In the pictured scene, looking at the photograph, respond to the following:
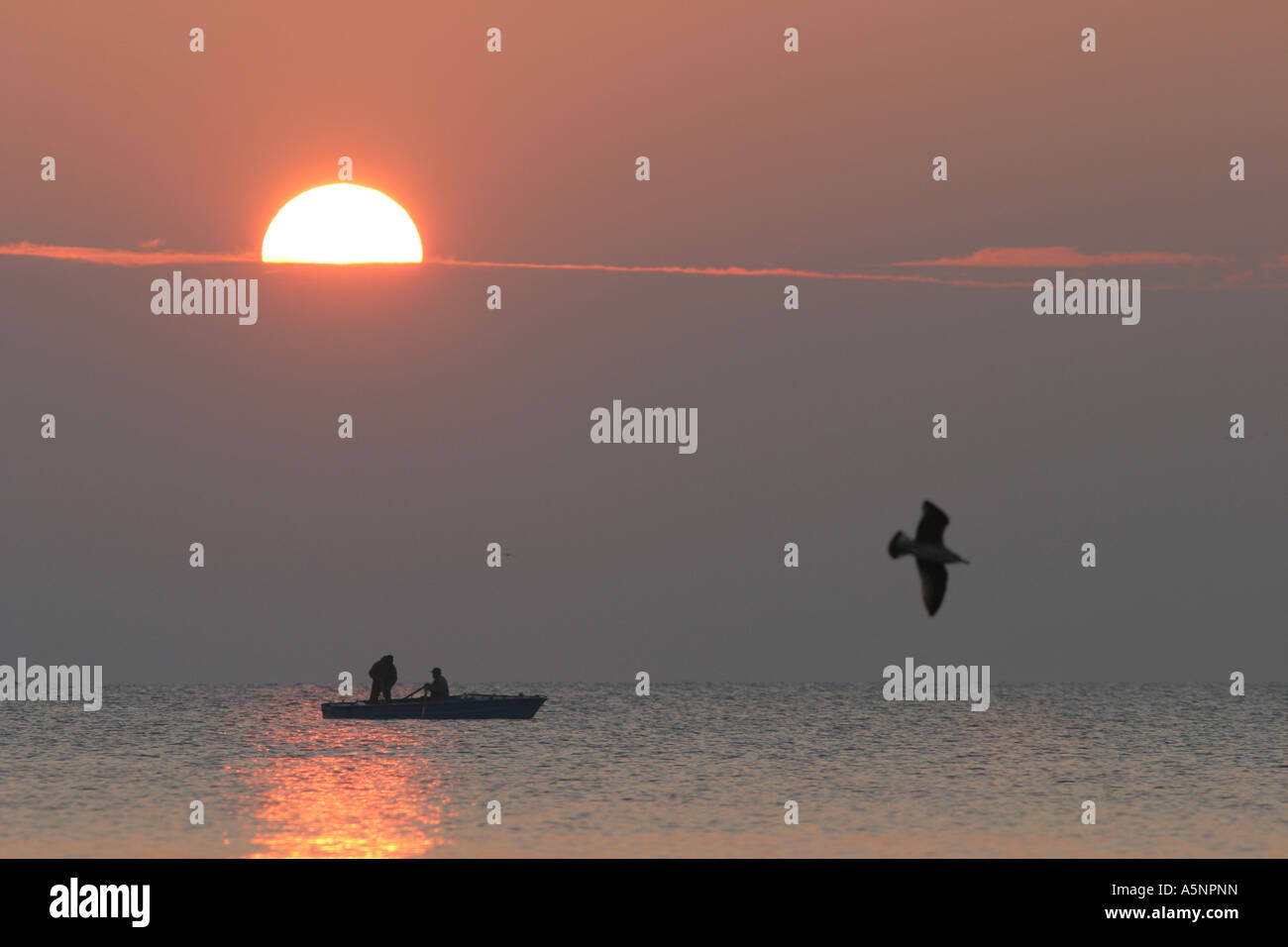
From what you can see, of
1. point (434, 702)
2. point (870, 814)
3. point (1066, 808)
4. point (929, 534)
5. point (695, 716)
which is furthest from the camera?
point (695, 716)

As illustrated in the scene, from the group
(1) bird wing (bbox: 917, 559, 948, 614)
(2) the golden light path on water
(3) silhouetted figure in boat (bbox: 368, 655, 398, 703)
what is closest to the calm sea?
(2) the golden light path on water

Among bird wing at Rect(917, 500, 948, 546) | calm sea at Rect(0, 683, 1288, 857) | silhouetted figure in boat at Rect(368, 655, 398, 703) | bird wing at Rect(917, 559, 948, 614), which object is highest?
bird wing at Rect(917, 500, 948, 546)

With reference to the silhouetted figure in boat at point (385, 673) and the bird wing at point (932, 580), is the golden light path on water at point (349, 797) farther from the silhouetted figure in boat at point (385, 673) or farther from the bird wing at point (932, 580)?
the bird wing at point (932, 580)

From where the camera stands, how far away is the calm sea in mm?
44625

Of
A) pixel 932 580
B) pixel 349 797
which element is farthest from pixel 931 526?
pixel 349 797

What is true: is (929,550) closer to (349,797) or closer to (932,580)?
(932,580)

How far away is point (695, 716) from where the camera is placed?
136625mm

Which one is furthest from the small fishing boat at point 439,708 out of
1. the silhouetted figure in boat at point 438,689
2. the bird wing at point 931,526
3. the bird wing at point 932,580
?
the bird wing at point 931,526

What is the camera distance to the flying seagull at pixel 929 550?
22719 millimetres

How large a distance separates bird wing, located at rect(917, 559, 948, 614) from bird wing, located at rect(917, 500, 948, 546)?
309mm

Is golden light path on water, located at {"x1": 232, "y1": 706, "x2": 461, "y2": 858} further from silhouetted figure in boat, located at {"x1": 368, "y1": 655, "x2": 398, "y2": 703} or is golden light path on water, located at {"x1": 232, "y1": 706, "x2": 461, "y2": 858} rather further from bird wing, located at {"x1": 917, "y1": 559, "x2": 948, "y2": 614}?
bird wing, located at {"x1": 917, "y1": 559, "x2": 948, "y2": 614}
